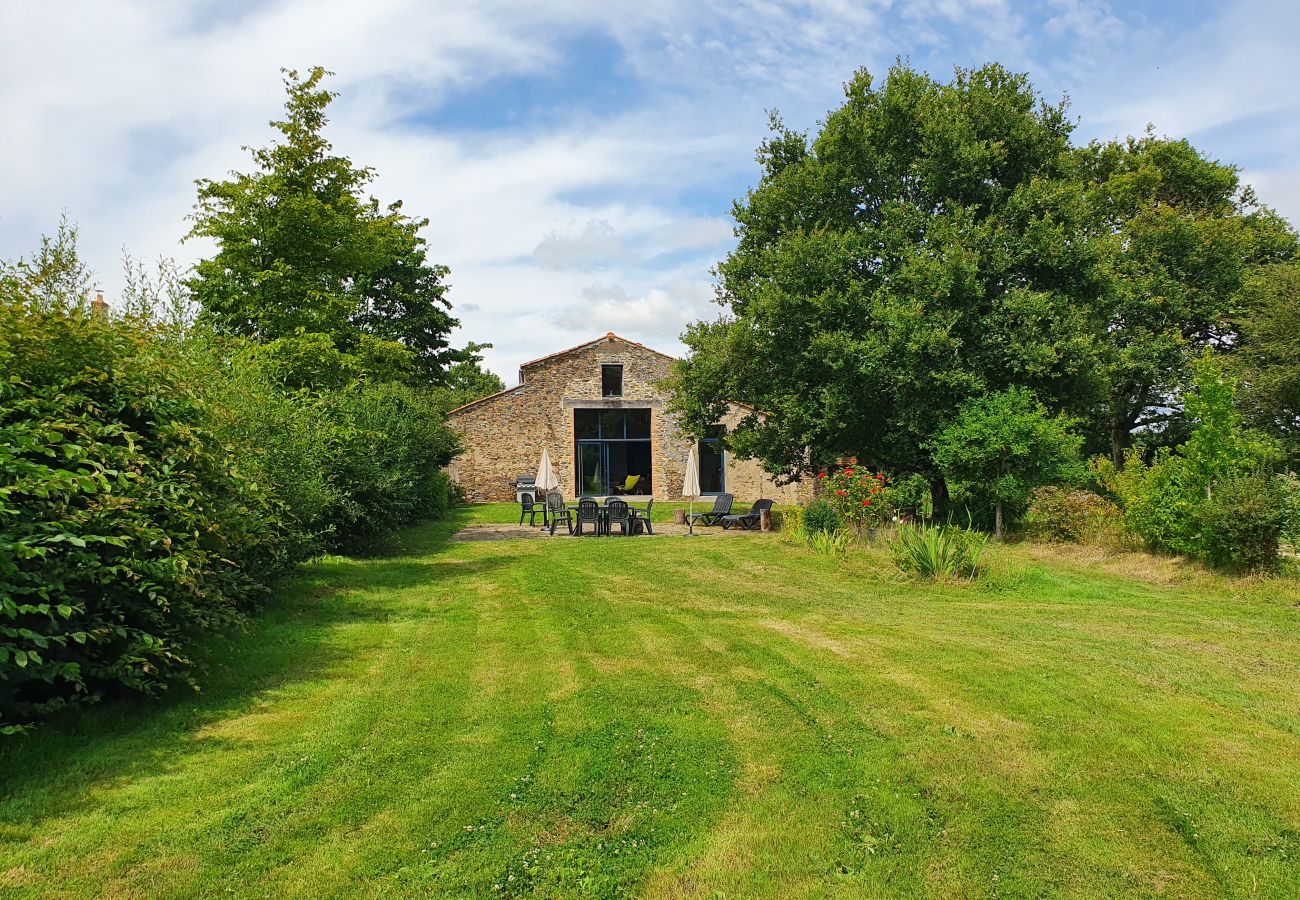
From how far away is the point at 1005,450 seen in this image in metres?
14.1

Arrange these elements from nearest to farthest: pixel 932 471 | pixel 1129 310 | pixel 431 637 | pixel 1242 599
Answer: pixel 431 637
pixel 1242 599
pixel 932 471
pixel 1129 310

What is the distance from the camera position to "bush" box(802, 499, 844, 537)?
13.7 metres

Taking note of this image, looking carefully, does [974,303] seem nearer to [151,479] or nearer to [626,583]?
[626,583]

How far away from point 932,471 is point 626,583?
30.9 ft

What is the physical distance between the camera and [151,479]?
4625 millimetres

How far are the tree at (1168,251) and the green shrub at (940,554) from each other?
1427cm

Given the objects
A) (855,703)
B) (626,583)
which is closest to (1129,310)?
(626,583)

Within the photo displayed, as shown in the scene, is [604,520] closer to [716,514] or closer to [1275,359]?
[716,514]

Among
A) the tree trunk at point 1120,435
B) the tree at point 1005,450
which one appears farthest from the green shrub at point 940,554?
the tree trunk at point 1120,435

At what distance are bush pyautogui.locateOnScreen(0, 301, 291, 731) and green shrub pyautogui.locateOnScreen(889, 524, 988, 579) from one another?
8282 mm

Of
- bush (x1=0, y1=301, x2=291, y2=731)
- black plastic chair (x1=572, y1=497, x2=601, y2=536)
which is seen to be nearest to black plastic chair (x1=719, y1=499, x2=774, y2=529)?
black plastic chair (x1=572, y1=497, x2=601, y2=536)

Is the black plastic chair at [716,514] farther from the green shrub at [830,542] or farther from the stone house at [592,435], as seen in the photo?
the stone house at [592,435]

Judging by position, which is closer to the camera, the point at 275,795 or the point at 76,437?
the point at 275,795

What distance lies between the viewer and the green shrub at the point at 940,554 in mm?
10164
